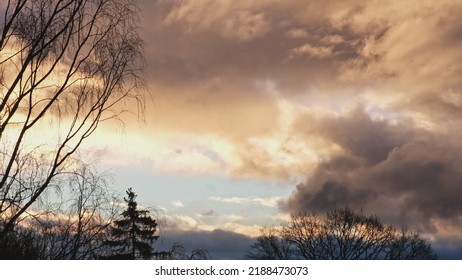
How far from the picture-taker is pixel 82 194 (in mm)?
13984

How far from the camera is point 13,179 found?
12102 millimetres

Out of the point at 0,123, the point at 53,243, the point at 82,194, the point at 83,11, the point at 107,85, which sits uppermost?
the point at 83,11

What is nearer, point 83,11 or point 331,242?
point 83,11

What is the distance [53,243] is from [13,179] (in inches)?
77.0
